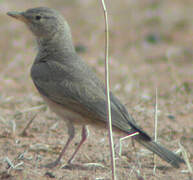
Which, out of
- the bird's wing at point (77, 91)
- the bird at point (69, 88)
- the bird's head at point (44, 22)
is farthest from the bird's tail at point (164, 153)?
the bird's head at point (44, 22)

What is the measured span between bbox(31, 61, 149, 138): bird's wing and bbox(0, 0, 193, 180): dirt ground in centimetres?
53

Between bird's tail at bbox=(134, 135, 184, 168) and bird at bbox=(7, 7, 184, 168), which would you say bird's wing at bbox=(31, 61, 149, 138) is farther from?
bird's tail at bbox=(134, 135, 184, 168)

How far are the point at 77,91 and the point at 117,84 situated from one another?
3254mm

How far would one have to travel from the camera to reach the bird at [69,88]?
5.12 m

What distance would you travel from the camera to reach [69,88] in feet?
17.9

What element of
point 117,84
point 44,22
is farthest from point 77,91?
point 117,84

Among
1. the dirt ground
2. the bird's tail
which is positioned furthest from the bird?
the dirt ground

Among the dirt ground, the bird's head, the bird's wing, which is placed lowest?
the dirt ground

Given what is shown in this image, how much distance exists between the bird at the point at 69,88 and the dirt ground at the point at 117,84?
0.28 m

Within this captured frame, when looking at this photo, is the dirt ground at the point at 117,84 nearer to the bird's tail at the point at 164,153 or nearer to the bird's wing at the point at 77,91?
the bird's tail at the point at 164,153

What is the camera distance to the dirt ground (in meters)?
5.11

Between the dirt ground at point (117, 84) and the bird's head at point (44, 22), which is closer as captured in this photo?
the dirt ground at point (117, 84)

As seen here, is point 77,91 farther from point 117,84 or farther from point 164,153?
point 117,84

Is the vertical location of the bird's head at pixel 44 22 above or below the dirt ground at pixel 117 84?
above
